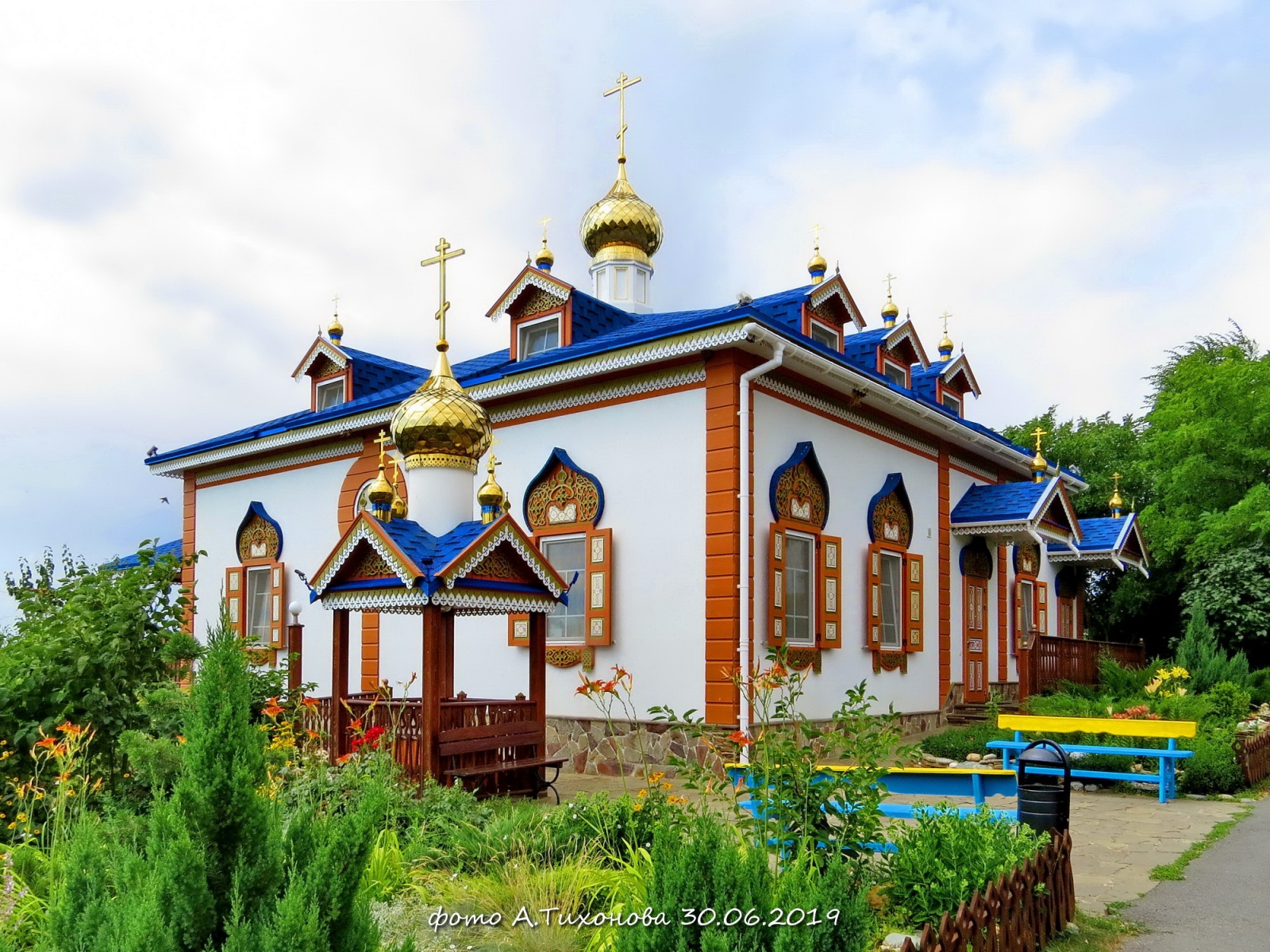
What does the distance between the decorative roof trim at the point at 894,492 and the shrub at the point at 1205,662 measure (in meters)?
4.81

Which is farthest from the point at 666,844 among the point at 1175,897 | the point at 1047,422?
the point at 1047,422

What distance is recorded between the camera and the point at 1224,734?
Answer: 11.5m

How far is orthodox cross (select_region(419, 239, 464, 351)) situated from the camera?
9750mm

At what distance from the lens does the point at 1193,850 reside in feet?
25.1

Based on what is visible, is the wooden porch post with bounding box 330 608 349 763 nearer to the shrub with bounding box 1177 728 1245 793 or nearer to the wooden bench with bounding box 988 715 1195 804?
the wooden bench with bounding box 988 715 1195 804

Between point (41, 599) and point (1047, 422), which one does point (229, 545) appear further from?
point (1047, 422)

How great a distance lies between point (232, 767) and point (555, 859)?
8.99 feet

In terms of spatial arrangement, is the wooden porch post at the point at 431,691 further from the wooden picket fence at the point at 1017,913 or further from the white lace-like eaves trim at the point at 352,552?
the wooden picket fence at the point at 1017,913

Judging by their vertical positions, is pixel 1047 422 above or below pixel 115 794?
above

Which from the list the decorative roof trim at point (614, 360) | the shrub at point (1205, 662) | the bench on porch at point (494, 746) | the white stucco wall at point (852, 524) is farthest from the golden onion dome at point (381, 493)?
the shrub at point (1205, 662)

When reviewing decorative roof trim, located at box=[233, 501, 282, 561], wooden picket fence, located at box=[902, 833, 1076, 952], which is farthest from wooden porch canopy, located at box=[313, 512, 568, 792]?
decorative roof trim, located at box=[233, 501, 282, 561]

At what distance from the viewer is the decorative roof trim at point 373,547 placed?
8148mm

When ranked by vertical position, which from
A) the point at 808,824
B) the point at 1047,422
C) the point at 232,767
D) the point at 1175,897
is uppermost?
the point at 1047,422

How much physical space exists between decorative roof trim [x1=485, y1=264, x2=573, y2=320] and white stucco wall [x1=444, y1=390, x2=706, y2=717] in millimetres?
1790
